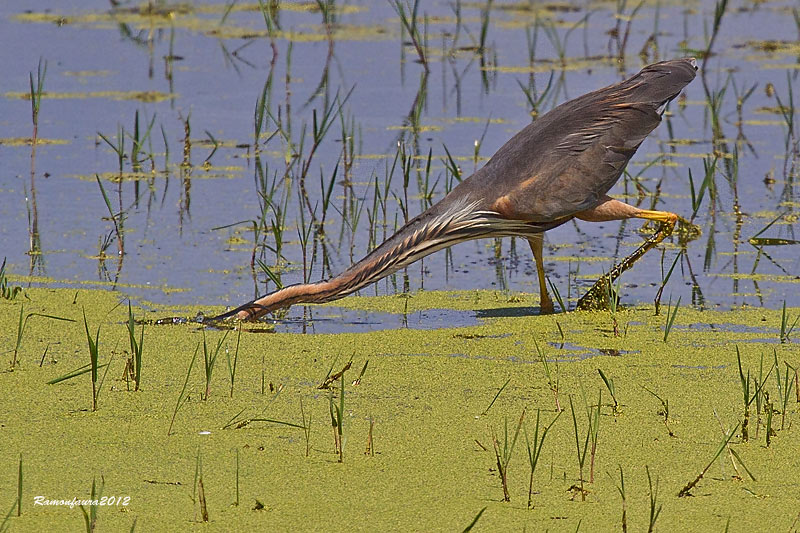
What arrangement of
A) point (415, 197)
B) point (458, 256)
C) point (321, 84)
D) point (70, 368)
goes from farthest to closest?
point (321, 84)
point (415, 197)
point (458, 256)
point (70, 368)

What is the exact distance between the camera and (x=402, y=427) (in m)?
4.11

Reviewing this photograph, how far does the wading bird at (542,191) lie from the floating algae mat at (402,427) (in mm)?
471

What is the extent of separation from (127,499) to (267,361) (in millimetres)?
1502

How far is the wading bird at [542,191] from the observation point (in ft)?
19.2

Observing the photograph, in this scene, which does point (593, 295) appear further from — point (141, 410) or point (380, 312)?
point (141, 410)

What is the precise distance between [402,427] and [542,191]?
2180 millimetres

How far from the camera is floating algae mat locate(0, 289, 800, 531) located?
3.40 meters

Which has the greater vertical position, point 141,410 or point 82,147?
point 82,147

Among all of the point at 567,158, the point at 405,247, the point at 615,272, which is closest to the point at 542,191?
the point at 567,158

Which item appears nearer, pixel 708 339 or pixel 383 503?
pixel 383 503

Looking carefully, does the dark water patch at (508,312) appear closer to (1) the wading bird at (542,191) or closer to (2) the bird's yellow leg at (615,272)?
(1) the wading bird at (542,191)

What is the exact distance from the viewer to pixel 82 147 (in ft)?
29.5

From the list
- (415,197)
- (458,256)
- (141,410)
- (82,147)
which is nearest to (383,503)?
(141,410)

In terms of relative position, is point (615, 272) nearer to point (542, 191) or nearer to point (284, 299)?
point (542, 191)
